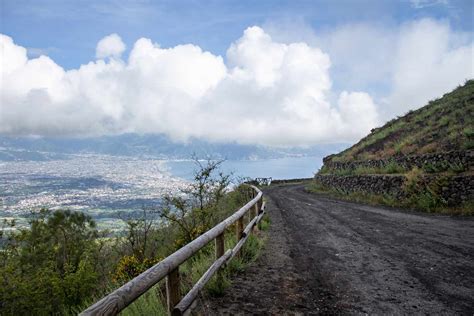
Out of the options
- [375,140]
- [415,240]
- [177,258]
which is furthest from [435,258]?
[375,140]

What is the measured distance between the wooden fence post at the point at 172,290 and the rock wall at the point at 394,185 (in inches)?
601

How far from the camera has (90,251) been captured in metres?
15.7

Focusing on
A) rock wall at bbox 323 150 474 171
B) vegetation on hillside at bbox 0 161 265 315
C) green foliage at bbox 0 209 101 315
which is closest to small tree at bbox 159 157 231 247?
vegetation on hillside at bbox 0 161 265 315

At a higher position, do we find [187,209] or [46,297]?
[187,209]

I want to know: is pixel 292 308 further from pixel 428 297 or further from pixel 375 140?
pixel 375 140

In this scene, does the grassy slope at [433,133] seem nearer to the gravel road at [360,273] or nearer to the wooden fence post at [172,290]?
the gravel road at [360,273]

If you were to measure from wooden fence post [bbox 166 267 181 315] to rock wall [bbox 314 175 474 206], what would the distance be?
50.1 feet

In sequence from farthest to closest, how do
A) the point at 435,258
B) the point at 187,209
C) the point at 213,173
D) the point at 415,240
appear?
the point at 213,173
the point at 187,209
the point at 415,240
the point at 435,258

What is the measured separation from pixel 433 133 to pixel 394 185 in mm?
6298

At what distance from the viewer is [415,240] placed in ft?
30.7

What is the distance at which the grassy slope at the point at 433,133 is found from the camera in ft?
61.8

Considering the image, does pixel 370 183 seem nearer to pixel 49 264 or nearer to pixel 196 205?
pixel 196 205

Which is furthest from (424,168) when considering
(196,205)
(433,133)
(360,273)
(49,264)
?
(49,264)

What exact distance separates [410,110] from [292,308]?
37224mm
